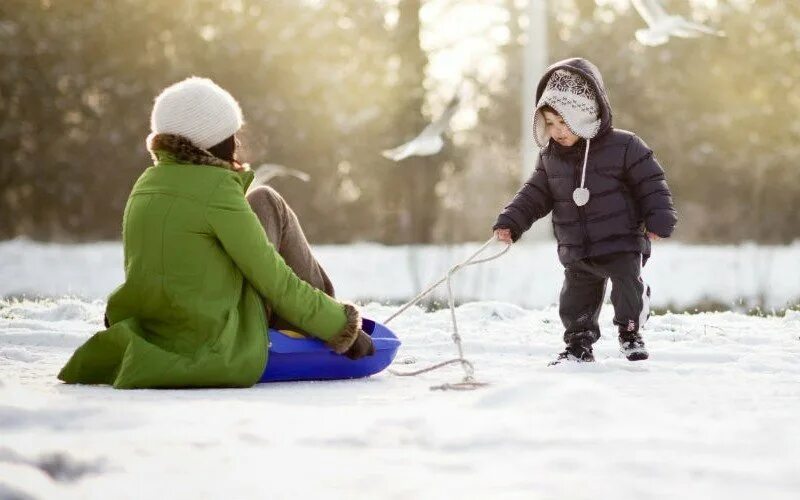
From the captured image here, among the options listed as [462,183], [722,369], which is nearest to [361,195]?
[462,183]

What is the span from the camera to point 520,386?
3.06 m

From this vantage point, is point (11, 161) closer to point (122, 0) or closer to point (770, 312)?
point (122, 0)

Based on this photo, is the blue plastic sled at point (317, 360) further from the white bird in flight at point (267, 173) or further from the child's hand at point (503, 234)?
the white bird in flight at point (267, 173)

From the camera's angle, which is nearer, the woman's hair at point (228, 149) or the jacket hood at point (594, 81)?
the woman's hair at point (228, 149)

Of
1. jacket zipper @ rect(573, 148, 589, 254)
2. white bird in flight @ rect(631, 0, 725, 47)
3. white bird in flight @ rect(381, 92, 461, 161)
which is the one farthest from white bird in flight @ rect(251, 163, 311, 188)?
white bird in flight @ rect(631, 0, 725, 47)

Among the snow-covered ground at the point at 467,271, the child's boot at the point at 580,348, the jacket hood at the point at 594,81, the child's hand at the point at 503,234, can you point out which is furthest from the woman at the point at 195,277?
the snow-covered ground at the point at 467,271

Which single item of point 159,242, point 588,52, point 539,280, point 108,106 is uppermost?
point 588,52

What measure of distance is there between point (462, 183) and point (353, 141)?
4.11 m

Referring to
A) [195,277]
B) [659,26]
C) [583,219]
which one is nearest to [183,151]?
[195,277]

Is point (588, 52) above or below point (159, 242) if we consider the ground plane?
above

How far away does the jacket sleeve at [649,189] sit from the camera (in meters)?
4.16

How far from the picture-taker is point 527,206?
4438mm

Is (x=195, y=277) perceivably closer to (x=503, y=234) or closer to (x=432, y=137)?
(x=503, y=234)

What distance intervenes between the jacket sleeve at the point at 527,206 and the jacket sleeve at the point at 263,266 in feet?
3.46
